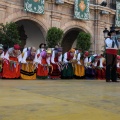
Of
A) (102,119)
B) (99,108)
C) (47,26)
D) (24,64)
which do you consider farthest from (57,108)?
(47,26)

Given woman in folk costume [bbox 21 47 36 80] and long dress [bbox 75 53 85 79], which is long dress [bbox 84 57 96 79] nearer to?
long dress [bbox 75 53 85 79]

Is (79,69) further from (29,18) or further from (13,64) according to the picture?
(29,18)

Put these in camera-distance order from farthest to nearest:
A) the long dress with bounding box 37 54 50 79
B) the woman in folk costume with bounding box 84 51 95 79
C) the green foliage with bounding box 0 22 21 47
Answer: the green foliage with bounding box 0 22 21 47 → the woman in folk costume with bounding box 84 51 95 79 → the long dress with bounding box 37 54 50 79

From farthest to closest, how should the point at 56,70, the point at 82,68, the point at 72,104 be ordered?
1. the point at 82,68
2. the point at 56,70
3. the point at 72,104

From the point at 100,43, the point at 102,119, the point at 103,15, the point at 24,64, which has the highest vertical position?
the point at 103,15

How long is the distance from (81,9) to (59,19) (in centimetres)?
194

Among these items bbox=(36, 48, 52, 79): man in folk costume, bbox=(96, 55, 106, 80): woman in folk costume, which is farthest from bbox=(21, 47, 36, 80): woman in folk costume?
bbox=(96, 55, 106, 80): woman in folk costume

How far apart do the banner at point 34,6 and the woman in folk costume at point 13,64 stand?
773 centimetres

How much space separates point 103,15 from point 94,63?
10.8 meters

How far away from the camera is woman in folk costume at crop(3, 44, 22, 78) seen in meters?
8.73

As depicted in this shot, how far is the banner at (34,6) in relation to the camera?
16.1 meters

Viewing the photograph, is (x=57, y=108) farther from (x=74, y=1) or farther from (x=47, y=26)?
(x=74, y=1)

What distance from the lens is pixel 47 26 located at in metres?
17.7

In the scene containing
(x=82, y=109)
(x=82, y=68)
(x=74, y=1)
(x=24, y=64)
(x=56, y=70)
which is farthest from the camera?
(x=74, y=1)
